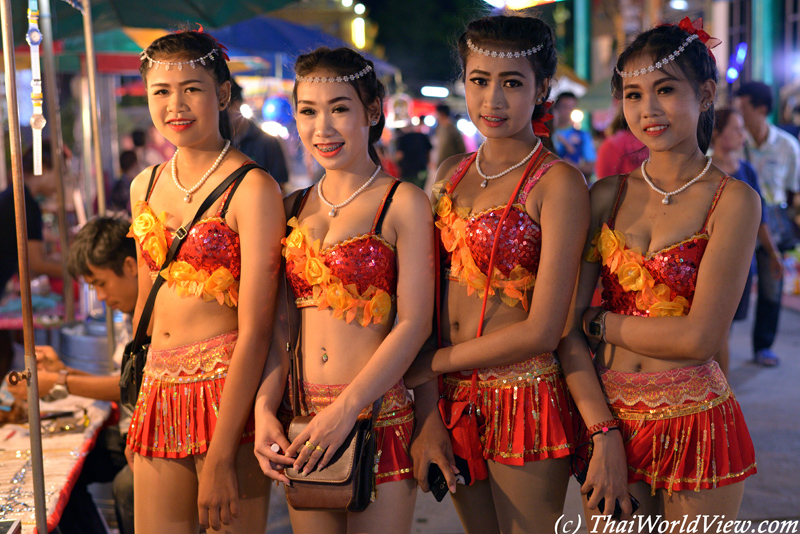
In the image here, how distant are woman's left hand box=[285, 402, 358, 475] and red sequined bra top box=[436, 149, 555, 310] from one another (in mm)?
498

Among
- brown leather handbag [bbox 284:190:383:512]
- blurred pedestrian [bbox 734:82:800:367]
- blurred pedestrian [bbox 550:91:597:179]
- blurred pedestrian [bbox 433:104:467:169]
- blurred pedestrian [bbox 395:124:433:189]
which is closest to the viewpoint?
brown leather handbag [bbox 284:190:383:512]

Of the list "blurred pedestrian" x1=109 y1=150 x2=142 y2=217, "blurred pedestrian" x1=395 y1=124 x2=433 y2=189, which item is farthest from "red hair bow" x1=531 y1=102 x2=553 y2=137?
"blurred pedestrian" x1=395 y1=124 x2=433 y2=189

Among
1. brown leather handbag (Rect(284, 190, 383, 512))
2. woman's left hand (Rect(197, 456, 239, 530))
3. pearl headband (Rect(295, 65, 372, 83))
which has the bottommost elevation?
woman's left hand (Rect(197, 456, 239, 530))

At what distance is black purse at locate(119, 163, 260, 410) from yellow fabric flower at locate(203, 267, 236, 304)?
0.48 ft

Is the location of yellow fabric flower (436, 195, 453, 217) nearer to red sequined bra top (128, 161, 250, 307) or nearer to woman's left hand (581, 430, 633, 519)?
red sequined bra top (128, 161, 250, 307)

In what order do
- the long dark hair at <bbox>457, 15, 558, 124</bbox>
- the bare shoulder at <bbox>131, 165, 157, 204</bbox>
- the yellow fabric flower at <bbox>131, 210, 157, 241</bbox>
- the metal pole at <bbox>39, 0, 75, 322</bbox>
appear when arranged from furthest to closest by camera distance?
the metal pole at <bbox>39, 0, 75, 322</bbox> < the bare shoulder at <bbox>131, 165, 157, 204</bbox> < the yellow fabric flower at <bbox>131, 210, 157, 241</bbox> < the long dark hair at <bbox>457, 15, 558, 124</bbox>

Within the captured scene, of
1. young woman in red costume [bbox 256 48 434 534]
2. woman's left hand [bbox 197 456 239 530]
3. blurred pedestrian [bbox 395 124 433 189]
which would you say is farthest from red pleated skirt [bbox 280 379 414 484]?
blurred pedestrian [bbox 395 124 433 189]

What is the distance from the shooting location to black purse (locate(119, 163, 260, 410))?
2.06 m

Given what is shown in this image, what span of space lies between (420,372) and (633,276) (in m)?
0.63

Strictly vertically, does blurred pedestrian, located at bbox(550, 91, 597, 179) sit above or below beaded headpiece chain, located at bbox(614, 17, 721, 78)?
below

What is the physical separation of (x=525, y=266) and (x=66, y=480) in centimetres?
171

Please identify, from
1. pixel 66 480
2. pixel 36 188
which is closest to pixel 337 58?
pixel 66 480

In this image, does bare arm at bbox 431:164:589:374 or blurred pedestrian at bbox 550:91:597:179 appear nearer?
bare arm at bbox 431:164:589:374

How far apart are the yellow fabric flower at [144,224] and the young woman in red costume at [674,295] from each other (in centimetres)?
125
